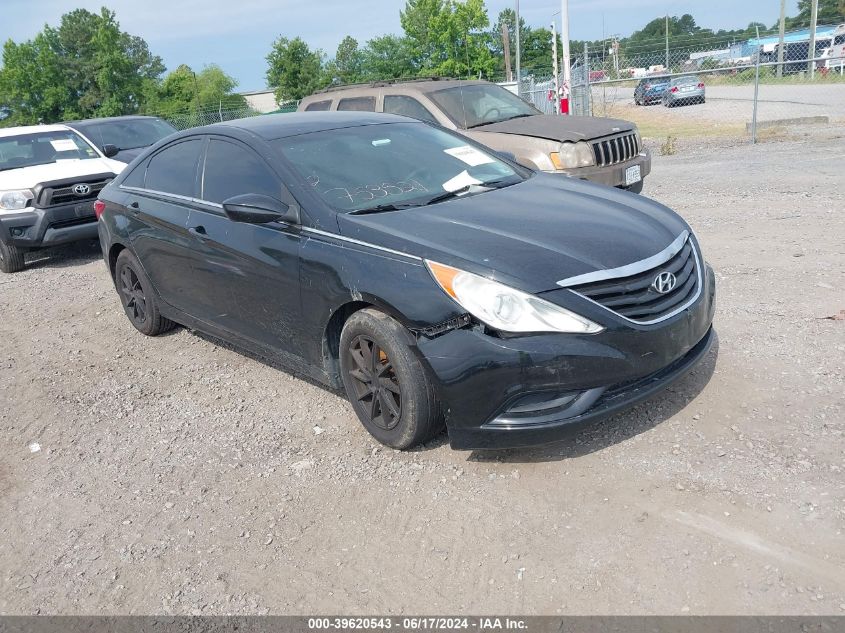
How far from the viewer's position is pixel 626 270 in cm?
348

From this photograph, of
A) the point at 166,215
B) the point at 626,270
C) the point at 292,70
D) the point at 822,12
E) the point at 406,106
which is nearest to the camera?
the point at 626,270

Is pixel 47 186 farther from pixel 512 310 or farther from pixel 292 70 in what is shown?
pixel 292 70

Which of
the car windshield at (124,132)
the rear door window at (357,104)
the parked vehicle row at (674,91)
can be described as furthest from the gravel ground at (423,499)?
the parked vehicle row at (674,91)

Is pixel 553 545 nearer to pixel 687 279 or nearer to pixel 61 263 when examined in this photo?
pixel 687 279

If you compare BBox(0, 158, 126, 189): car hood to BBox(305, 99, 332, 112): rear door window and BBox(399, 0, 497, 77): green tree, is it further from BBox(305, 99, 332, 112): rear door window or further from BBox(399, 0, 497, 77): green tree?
BBox(399, 0, 497, 77): green tree

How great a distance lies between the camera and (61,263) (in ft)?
32.9

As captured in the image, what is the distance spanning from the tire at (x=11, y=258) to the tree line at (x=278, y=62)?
2930 centimetres

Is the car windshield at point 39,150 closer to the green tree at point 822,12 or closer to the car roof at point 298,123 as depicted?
the car roof at point 298,123

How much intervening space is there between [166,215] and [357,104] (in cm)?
540

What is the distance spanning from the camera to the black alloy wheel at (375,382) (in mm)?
3709

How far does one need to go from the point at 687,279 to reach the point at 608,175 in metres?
4.88

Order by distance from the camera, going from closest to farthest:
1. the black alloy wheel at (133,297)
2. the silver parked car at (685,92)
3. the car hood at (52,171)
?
the black alloy wheel at (133,297), the car hood at (52,171), the silver parked car at (685,92)

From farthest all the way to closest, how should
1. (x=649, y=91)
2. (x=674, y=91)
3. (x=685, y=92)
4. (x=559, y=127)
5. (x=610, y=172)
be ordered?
(x=649, y=91) < (x=674, y=91) < (x=685, y=92) < (x=559, y=127) < (x=610, y=172)

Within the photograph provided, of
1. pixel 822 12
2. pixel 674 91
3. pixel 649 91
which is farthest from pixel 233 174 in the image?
pixel 822 12
